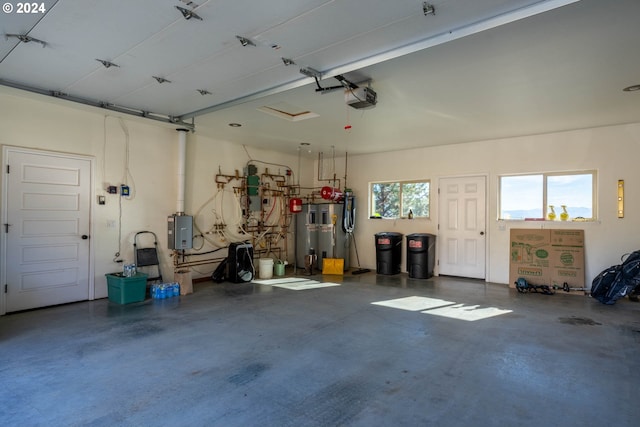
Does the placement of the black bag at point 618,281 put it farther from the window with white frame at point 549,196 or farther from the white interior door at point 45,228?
the white interior door at point 45,228

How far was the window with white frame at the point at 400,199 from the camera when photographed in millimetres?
7668

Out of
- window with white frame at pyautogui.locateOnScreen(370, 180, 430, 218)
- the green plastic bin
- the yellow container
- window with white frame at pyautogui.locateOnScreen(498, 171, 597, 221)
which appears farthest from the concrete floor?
window with white frame at pyautogui.locateOnScreen(370, 180, 430, 218)

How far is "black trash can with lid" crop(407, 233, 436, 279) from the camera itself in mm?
7039

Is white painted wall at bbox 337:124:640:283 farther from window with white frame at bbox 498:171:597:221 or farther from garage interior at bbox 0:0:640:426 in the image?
window with white frame at bbox 498:171:597:221

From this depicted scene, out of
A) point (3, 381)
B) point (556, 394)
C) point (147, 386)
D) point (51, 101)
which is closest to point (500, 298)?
point (556, 394)

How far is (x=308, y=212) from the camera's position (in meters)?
8.20

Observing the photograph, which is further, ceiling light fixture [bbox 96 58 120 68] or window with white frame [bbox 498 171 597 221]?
window with white frame [bbox 498 171 597 221]

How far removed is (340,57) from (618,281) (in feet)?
16.9

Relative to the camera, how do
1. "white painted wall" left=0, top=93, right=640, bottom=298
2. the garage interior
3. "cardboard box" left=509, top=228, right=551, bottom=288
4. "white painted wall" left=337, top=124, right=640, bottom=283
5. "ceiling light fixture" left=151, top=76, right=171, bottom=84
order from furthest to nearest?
1. "cardboard box" left=509, top=228, right=551, bottom=288
2. "white painted wall" left=337, top=124, right=640, bottom=283
3. "white painted wall" left=0, top=93, right=640, bottom=298
4. "ceiling light fixture" left=151, top=76, right=171, bottom=84
5. the garage interior

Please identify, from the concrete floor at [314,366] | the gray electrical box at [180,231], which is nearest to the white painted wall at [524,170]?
the concrete floor at [314,366]

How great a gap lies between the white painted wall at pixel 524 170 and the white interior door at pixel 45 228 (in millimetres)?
5679

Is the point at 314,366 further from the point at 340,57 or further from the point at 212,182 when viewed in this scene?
Result: the point at 212,182

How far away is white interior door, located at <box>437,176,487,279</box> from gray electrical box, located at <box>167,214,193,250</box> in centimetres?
502

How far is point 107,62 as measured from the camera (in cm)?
344
